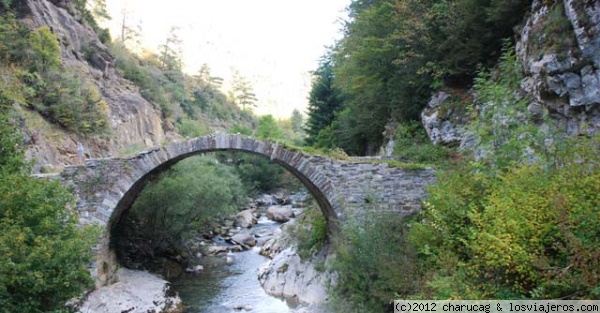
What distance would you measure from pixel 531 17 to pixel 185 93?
118 feet

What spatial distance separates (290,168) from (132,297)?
16.1 ft

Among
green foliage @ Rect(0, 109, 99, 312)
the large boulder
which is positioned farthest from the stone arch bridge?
green foliage @ Rect(0, 109, 99, 312)

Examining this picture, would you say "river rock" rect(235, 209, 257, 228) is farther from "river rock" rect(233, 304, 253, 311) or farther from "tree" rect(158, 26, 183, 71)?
"tree" rect(158, 26, 183, 71)

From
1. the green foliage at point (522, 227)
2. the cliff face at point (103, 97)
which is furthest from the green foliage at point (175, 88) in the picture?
the green foliage at point (522, 227)

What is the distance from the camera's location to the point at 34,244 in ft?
18.2

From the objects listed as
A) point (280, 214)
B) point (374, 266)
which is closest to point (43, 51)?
point (280, 214)

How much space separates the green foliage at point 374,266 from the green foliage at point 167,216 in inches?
286

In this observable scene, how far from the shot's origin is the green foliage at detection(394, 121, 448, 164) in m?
11.3

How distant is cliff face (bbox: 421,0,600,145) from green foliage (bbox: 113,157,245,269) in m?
10.2

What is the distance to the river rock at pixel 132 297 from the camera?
30.2ft

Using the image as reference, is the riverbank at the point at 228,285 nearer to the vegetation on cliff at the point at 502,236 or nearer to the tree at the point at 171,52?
the vegetation on cliff at the point at 502,236

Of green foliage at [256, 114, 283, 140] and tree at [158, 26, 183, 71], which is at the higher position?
tree at [158, 26, 183, 71]

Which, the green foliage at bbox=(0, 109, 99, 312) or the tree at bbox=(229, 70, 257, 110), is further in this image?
the tree at bbox=(229, 70, 257, 110)

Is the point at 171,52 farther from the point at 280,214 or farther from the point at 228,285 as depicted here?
the point at 228,285
